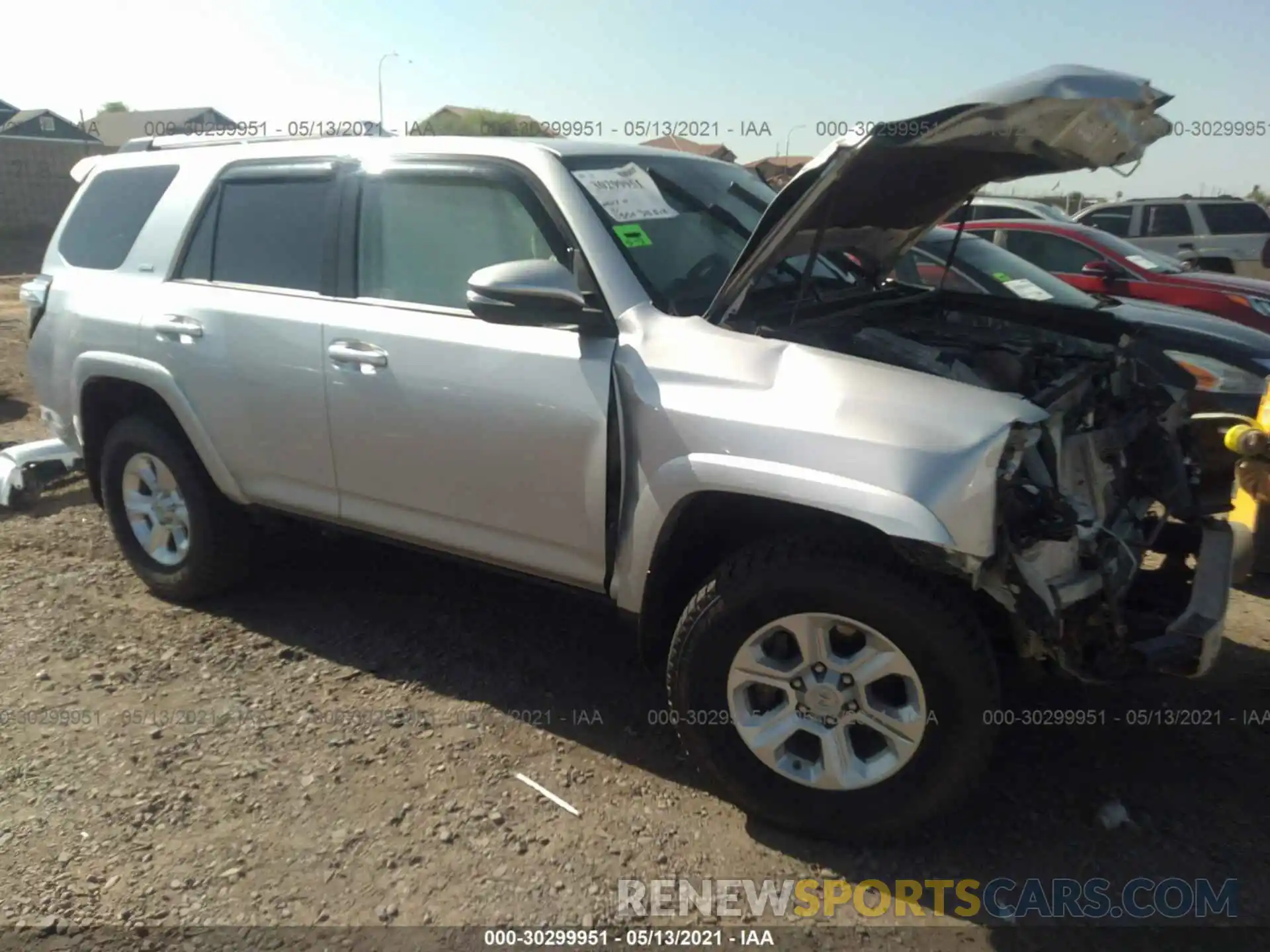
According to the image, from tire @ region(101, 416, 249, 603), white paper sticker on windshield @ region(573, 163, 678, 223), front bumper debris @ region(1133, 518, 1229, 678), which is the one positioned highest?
white paper sticker on windshield @ region(573, 163, 678, 223)

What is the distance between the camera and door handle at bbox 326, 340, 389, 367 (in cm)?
342

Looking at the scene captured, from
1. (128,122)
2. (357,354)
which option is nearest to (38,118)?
(128,122)

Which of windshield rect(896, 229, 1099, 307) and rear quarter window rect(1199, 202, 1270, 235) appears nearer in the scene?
windshield rect(896, 229, 1099, 307)

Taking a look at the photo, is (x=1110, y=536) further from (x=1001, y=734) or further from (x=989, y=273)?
(x=989, y=273)

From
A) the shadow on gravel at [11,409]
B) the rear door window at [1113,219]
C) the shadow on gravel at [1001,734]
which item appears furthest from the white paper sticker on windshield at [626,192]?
the rear door window at [1113,219]

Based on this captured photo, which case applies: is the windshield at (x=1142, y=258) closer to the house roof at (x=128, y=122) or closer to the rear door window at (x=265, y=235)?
the rear door window at (x=265, y=235)

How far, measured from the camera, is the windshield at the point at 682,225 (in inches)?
124

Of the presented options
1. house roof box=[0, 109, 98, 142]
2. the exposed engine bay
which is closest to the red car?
the exposed engine bay

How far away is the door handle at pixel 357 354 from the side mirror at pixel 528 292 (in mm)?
587

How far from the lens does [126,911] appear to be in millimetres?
2654

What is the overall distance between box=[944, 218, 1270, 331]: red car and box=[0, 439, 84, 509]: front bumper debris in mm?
6273

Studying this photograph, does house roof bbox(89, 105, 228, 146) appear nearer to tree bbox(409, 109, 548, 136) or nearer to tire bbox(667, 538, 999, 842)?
tree bbox(409, 109, 548, 136)

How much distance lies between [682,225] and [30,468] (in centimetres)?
455

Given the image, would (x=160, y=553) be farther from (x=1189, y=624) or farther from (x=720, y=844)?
(x=1189, y=624)
